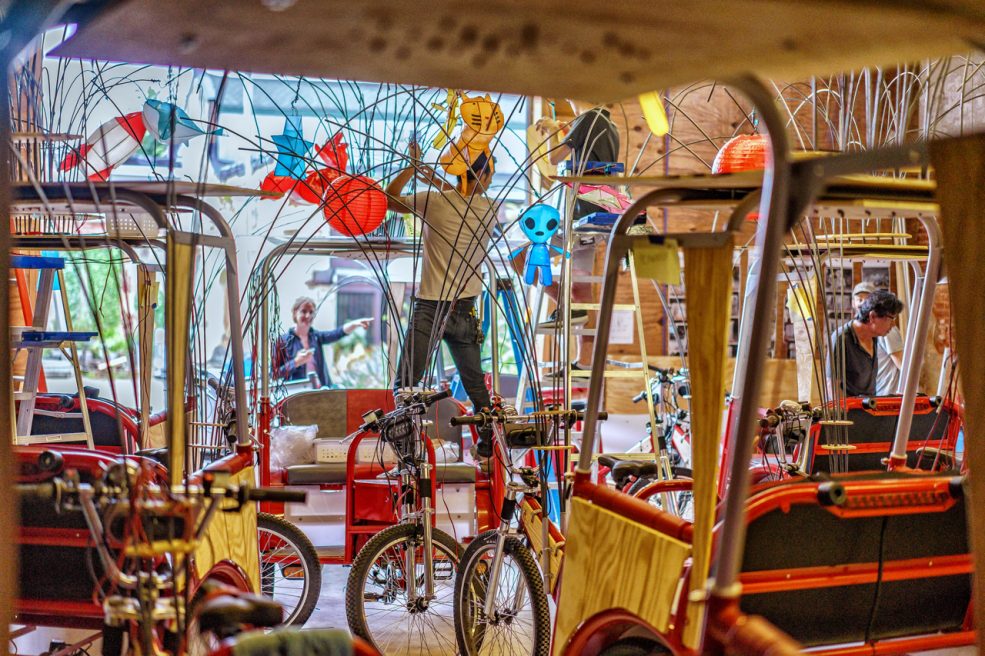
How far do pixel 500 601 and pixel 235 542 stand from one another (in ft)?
3.07

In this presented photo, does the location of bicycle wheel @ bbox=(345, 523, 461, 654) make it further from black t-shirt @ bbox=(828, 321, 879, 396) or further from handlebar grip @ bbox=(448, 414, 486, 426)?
black t-shirt @ bbox=(828, 321, 879, 396)

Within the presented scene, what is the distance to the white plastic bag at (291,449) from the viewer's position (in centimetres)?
429

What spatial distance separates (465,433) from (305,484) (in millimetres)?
1492

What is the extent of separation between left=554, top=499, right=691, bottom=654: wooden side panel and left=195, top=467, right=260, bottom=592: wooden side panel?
85cm

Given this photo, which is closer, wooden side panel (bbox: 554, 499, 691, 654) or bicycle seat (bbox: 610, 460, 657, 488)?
wooden side panel (bbox: 554, 499, 691, 654)

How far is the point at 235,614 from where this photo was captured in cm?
145

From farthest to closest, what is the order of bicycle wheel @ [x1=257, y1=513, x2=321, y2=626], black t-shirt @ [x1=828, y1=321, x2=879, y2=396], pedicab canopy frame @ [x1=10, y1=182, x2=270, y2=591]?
black t-shirt @ [x1=828, y1=321, x2=879, y2=396]
bicycle wheel @ [x1=257, y1=513, x2=321, y2=626]
pedicab canopy frame @ [x1=10, y1=182, x2=270, y2=591]

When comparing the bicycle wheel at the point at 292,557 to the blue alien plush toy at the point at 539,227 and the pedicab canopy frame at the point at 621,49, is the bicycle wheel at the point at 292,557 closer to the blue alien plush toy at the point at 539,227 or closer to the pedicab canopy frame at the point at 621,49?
the blue alien plush toy at the point at 539,227

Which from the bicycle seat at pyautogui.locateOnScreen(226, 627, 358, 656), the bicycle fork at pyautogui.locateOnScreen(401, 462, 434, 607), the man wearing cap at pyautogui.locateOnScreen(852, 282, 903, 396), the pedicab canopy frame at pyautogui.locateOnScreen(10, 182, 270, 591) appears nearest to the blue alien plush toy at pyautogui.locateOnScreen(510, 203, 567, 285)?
the bicycle fork at pyautogui.locateOnScreen(401, 462, 434, 607)

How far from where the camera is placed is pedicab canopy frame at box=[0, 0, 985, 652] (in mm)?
1133

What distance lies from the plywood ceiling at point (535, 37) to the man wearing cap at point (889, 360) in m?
4.48

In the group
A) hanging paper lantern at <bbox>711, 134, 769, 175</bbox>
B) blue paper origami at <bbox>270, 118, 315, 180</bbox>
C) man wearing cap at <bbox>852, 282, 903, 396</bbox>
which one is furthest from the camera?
man wearing cap at <bbox>852, 282, 903, 396</bbox>

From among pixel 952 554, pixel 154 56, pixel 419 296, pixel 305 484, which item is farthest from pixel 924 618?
pixel 305 484

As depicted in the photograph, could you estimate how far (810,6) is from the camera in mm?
1110
